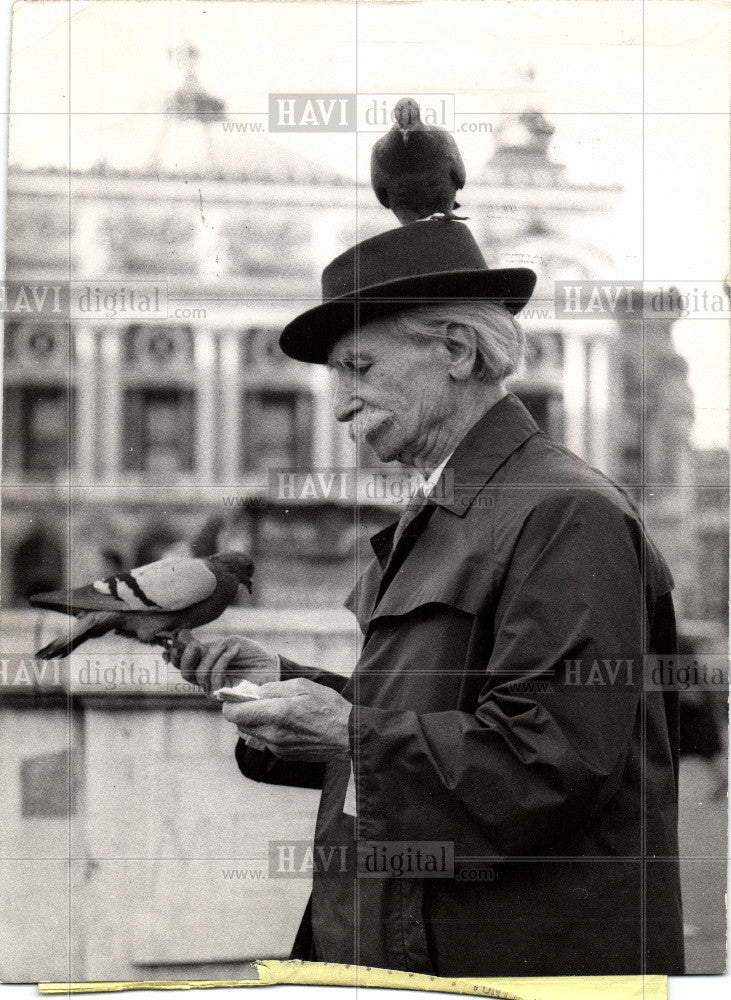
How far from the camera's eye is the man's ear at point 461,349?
298 centimetres

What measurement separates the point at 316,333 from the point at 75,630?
108 centimetres

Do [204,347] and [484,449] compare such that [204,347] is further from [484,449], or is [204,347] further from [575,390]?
[575,390]

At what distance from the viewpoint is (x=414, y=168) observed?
129 inches

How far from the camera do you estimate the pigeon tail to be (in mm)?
3268

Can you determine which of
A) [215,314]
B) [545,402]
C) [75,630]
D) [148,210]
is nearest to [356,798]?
[75,630]

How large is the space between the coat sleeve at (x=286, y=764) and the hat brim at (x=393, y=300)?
2.83 ft

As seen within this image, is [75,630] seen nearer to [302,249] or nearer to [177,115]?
[302,249]

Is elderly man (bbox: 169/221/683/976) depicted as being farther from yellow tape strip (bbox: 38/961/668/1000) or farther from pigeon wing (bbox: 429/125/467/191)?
pigeon wing (bbox: 429/125/467/191)

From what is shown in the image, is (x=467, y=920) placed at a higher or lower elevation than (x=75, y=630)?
lower

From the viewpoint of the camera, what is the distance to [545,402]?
3.23 m

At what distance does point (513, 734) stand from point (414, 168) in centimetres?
159

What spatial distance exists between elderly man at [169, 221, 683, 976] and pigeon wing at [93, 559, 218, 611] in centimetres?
15

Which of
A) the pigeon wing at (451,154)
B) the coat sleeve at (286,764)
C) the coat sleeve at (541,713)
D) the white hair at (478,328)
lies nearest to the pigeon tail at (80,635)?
the coat sleeve at (286,764)

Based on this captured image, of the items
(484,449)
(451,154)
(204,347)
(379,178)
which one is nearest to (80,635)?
(204,347)
